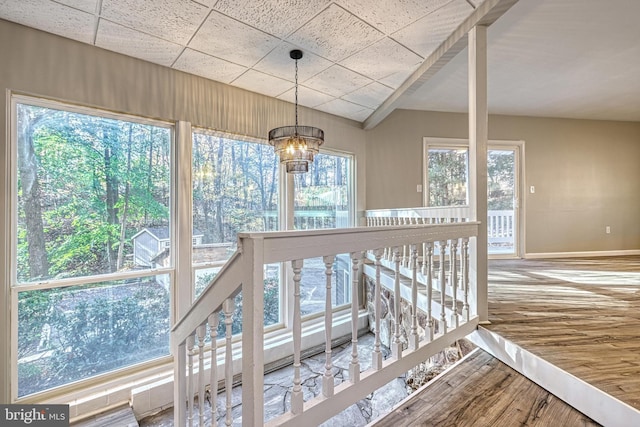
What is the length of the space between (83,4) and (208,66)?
1.01 meters

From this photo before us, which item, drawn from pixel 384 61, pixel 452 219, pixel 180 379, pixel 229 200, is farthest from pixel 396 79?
pixel 180 379

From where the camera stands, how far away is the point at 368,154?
475 centimetres

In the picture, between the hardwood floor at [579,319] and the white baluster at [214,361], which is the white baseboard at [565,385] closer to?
the hardwood floor at [579,319]

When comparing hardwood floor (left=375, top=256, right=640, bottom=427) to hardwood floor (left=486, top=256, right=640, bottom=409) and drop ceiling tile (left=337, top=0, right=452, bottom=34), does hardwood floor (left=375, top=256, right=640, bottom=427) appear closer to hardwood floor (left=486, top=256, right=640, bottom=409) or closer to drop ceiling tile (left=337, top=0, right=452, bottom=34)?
hardwood floor (left=486, top=256, right=640, bottom=409)

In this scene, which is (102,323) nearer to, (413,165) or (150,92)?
(150,92)

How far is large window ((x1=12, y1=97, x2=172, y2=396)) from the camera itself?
7.47 feet

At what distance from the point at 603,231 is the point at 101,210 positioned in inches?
283

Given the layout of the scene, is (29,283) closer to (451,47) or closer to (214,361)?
(214,361)

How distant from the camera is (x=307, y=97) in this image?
3.71 m

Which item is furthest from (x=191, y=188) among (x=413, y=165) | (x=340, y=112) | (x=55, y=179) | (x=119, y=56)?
(x=413, y=165)

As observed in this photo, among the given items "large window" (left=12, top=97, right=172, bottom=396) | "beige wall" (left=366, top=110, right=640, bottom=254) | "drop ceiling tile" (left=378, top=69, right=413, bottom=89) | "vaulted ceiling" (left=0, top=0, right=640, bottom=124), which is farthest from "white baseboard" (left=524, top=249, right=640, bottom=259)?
"large window" (left=12, top=97, right=172, bottom=396)

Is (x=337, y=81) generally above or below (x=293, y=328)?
above

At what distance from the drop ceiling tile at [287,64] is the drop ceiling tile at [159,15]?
66 cm

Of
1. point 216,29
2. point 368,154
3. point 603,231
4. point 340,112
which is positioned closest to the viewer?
point 216,29
